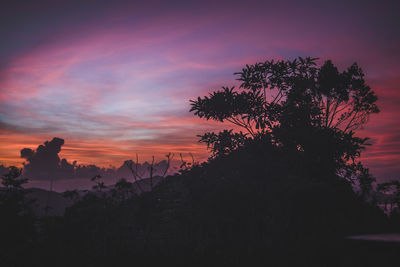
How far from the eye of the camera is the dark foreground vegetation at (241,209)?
9047 millimetres

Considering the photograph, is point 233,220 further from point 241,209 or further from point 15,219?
point 15,219

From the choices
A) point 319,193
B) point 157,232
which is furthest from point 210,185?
point 319,193

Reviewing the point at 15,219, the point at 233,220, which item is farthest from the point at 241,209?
the point at 15,219

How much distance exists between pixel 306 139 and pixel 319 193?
4.83m

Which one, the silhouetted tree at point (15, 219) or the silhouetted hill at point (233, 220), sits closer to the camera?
the silhouetted hill at point (233, 220)

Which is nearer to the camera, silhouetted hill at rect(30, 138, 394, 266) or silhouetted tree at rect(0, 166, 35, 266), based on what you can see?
silhouetted hill at rect(30, 138, 394, 266)

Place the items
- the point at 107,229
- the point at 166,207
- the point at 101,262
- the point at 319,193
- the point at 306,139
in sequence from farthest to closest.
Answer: the point at 306,139, the point at 166,207, the point at 107,229, the point at 319,193, the point at 101,262

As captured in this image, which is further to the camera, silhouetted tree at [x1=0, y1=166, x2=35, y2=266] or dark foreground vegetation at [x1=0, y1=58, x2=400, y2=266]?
silhouetted tree at [x1=0, y1=166, x2=35, y2=266]

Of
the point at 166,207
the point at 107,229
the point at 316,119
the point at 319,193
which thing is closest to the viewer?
the point at 319,193

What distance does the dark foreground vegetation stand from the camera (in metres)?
9.05

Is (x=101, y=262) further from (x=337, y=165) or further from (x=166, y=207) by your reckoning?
(x=337, y=165)

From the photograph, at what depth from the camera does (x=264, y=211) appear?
39.3 ft

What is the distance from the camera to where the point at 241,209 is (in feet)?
40.2

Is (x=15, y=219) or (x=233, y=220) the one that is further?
(x=15, y=219)
